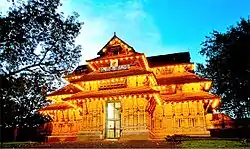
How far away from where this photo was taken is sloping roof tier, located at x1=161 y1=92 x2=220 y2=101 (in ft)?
68.9

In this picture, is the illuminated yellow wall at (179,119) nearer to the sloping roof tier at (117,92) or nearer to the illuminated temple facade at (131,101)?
the illuminated temple facade at (131,101)

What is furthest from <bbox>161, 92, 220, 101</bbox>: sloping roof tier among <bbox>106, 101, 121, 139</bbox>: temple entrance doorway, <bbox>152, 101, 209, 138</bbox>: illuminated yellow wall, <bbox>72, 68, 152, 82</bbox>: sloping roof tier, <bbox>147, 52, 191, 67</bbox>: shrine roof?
<bbox>147, 52, 191, 67</bbox>: shrine roof

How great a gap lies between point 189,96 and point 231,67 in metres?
13.0

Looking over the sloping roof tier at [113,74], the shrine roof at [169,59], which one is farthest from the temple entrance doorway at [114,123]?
the shrine roof at [169,59]

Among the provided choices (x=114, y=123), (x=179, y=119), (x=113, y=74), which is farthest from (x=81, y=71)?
(x=179, y=119)

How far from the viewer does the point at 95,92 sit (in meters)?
21.2

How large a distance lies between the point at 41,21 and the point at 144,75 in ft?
27.3

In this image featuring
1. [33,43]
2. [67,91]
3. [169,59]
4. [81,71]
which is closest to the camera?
[33,43]

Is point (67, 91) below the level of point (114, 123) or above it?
above

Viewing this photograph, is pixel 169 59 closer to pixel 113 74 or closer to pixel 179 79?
pixel 179 79

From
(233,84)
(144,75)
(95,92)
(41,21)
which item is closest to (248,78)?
(233,84)

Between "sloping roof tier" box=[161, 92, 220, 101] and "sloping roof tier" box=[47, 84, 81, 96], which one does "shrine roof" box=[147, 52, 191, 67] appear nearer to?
"sloping roof tier" box=[161, 92, 220, 101]

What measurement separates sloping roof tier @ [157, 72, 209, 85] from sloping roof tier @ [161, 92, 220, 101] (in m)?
1.15

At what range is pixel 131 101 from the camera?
2066 centimetres
